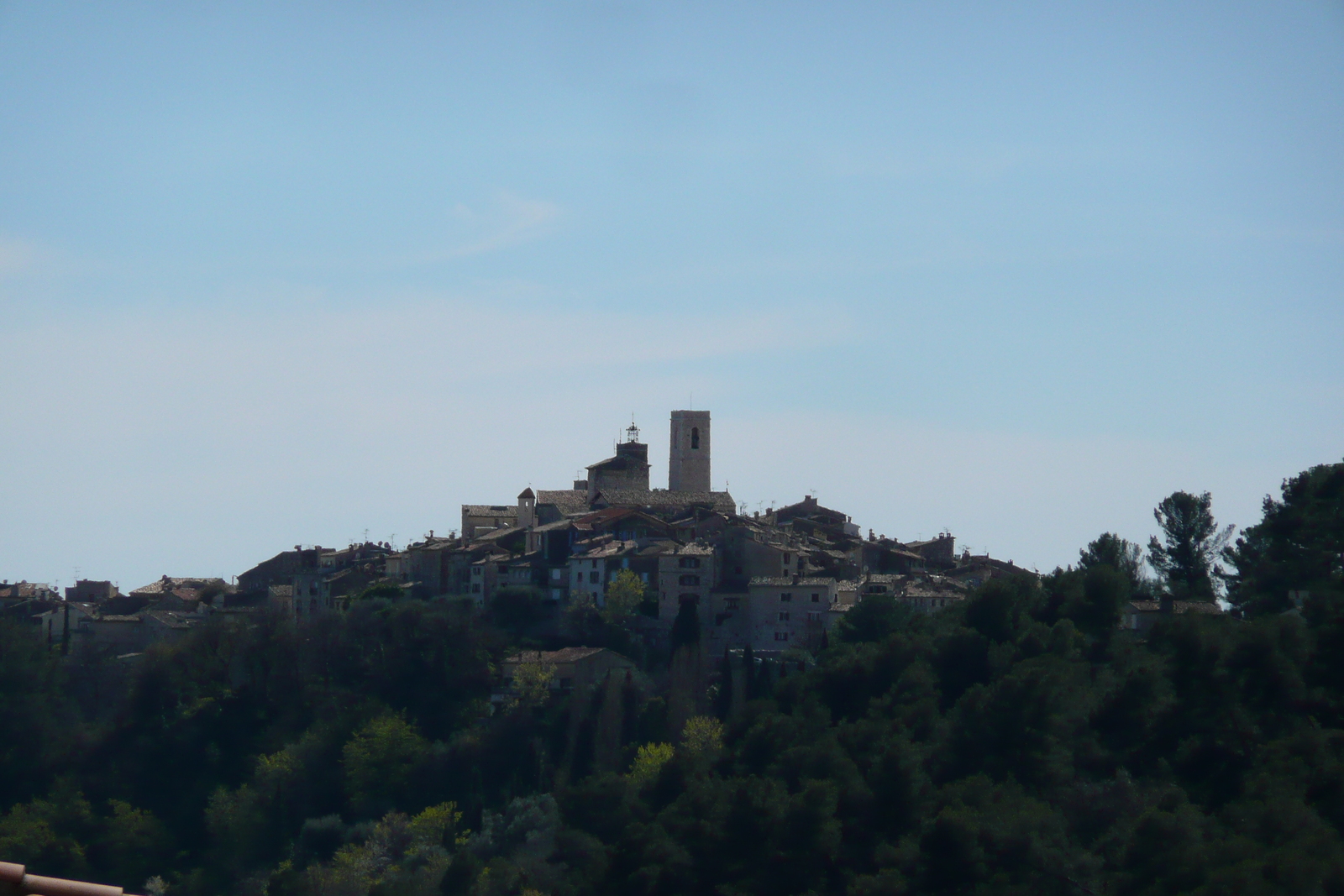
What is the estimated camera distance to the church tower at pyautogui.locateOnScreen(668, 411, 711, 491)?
69125 mm

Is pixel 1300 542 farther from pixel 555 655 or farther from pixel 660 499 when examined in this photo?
pixel 660 499

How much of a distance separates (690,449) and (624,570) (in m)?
19.5

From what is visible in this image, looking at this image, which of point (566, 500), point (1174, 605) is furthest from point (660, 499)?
point (1174, 605)

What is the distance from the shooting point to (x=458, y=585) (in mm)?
54312

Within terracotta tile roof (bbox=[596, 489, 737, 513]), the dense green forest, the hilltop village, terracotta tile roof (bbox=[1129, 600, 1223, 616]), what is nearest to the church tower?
the hilltop village

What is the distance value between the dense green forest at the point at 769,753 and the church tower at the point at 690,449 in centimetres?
1975

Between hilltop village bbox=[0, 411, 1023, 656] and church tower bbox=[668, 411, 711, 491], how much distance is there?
0.17ft

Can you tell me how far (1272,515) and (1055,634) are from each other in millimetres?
12569

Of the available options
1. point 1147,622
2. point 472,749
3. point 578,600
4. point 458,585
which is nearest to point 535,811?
point 472,749

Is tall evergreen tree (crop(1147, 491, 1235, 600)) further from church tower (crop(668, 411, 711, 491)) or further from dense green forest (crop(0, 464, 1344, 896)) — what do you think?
church tower (crop(668, 411, 711, 491))

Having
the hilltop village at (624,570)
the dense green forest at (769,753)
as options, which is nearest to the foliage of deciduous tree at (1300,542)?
the dense green forest at (769,753)

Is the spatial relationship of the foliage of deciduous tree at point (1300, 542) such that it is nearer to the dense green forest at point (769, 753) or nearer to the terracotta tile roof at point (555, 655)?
the dense green forest at point (769, 753)

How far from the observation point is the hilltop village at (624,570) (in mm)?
48969

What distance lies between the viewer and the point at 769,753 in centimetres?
3338
